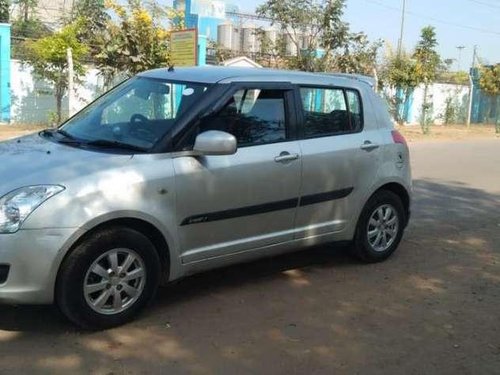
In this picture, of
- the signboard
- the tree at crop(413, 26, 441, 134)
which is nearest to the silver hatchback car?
the signboard

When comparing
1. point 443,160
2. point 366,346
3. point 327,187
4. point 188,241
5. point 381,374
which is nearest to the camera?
point 381,374

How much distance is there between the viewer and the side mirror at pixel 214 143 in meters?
4.33

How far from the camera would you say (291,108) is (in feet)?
16.8

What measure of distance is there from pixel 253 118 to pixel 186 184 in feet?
2.84

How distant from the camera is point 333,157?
5328 millimetres

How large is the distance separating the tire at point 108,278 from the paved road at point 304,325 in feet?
0.45

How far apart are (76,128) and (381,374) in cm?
291

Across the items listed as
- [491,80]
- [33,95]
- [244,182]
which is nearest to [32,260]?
[244,182]

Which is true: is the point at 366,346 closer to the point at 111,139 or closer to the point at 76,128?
the point at 111,139

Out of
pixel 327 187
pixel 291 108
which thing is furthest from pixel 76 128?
pixel 327 187

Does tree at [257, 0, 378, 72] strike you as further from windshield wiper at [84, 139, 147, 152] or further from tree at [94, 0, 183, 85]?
windshield wiper at [84, 139, 147, 152]

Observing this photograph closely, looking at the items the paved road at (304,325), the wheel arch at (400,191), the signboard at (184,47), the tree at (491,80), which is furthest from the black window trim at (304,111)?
the tree at (491,80)

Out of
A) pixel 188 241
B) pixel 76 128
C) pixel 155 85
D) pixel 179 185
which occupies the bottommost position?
pixel 188 241

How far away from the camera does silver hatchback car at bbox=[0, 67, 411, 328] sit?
152 inches
